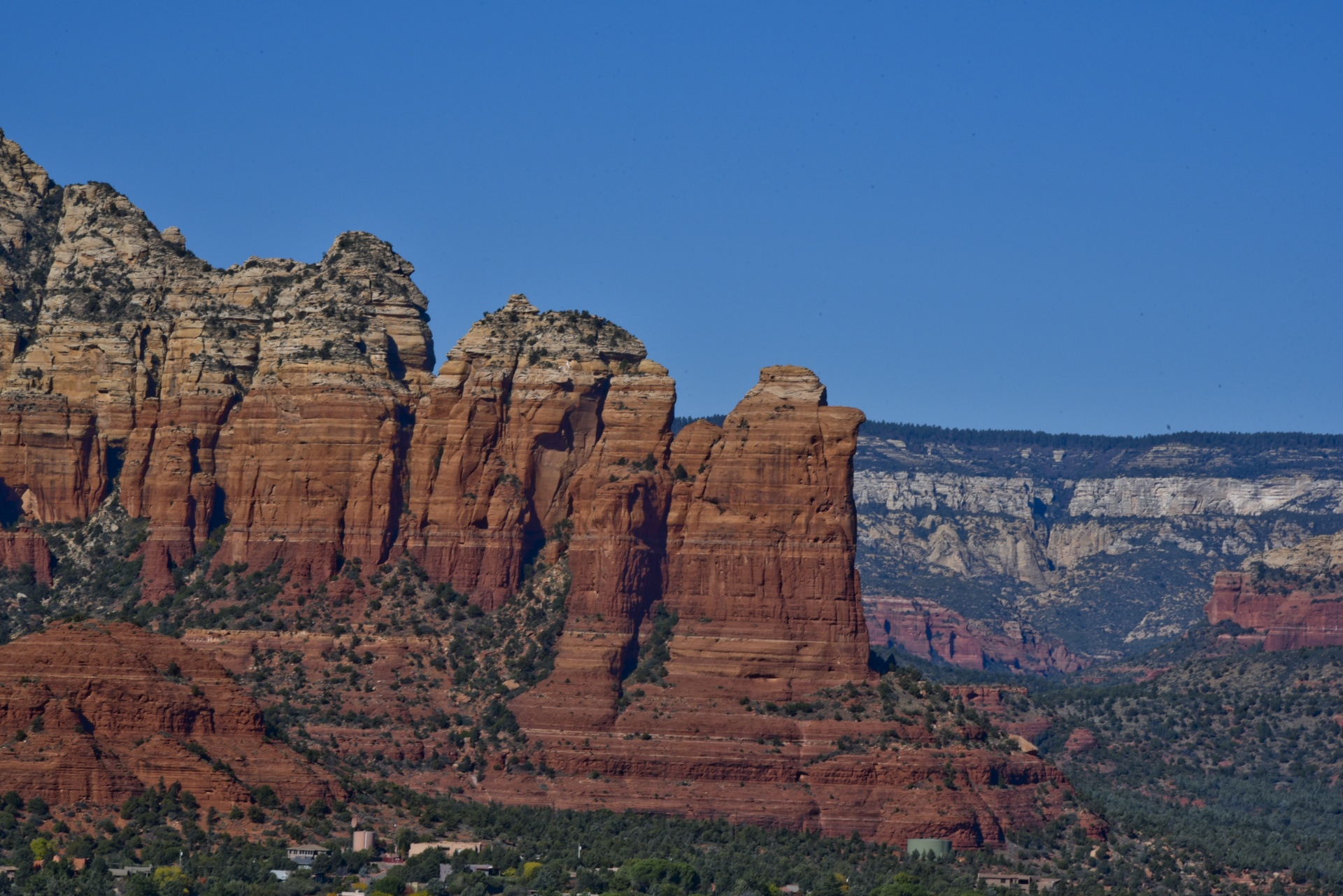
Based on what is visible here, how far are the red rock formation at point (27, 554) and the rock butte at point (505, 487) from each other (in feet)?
0.57

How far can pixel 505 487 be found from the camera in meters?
179

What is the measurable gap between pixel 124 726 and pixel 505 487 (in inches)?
1535

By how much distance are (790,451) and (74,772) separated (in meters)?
44.7

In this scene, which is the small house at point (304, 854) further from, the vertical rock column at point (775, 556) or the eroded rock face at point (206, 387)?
the eroded rock face at point (206, 387)

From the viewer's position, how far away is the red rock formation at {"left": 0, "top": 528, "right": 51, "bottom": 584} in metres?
187

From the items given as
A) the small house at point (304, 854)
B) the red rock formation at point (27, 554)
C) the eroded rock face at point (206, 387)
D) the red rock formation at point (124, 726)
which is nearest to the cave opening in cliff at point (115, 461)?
the eroded rock face at point (206, 387)

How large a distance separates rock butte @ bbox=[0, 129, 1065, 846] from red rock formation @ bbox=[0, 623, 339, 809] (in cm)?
45

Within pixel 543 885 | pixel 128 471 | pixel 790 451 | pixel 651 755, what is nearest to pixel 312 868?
pixel 543 885

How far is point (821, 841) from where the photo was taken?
160125 mm

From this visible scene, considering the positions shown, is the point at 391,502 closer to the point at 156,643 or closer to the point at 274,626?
the point at 274,626

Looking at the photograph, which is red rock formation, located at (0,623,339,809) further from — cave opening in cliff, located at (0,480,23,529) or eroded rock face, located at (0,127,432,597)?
cave opening in cliff, located at (0,480,23,529)

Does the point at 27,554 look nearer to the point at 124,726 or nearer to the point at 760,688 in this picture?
the point at 760,688

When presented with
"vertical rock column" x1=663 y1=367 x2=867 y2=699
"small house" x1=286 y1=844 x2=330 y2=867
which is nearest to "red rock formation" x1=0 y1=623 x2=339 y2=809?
"small house" x1=286 y1=844 x2=330 y2=867

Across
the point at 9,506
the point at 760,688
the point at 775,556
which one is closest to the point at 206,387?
the point at 9,506
